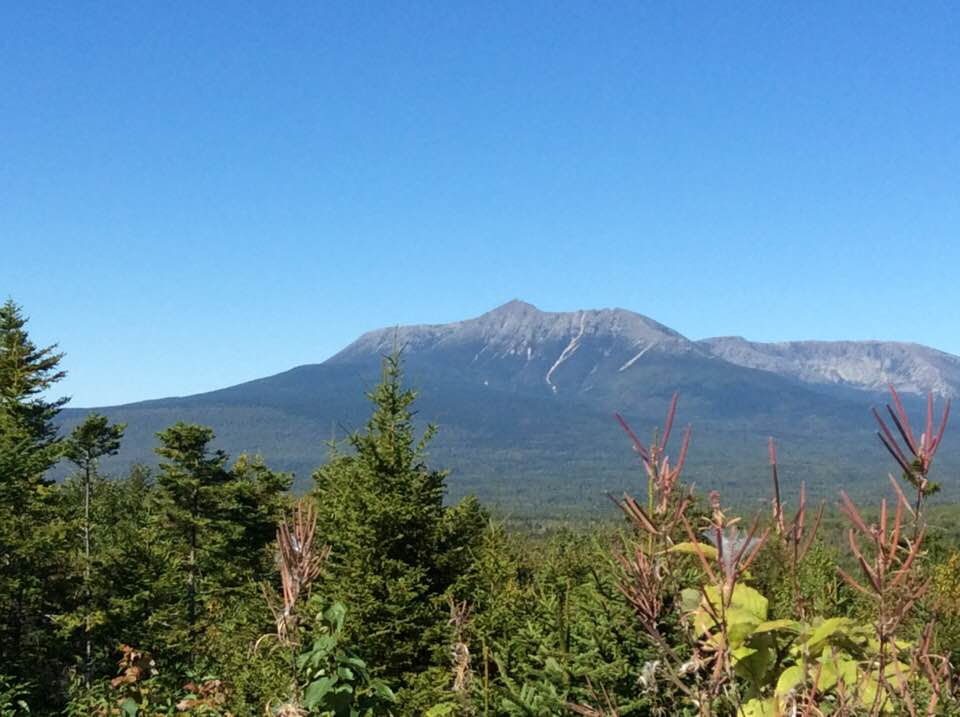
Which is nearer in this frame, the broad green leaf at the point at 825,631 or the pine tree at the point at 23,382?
the broad green leaf at the point at 825,631

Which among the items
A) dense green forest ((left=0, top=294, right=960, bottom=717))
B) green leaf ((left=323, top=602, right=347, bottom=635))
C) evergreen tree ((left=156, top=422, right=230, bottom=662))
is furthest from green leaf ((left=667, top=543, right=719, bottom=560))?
evergreen tree ((left=156, top=422, right=230, bottom=662))

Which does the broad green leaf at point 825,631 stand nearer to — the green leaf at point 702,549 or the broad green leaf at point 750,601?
the broad green leaf at point 750,601

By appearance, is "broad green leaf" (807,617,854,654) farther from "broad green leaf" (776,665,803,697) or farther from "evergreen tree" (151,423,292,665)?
"evergreen tree" (151,423,292,665)

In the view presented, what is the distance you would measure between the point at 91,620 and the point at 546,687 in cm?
2523

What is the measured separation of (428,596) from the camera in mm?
19250

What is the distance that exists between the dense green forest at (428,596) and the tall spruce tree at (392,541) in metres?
0.06

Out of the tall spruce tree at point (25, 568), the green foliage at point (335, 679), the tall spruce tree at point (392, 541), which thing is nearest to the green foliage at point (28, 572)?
the tall spruce tree at point (25, 568)

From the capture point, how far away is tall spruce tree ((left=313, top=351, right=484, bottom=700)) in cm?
1806

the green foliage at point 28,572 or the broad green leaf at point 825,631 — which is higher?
the broad green leaf at point 825,631

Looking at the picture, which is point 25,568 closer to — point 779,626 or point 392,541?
point 392,541

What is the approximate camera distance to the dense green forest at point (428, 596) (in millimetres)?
1852

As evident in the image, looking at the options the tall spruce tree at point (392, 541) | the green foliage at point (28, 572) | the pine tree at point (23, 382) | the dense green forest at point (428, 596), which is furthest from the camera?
the pine tree at point (23, 382)

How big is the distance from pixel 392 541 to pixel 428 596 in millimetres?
1399

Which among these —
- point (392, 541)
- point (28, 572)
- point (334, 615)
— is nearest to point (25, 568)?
point (28, 572)
